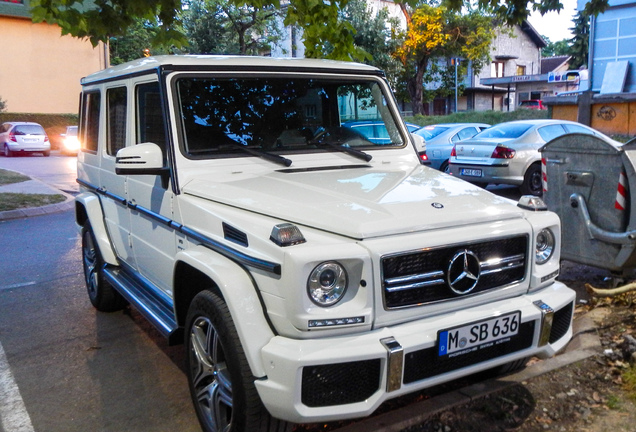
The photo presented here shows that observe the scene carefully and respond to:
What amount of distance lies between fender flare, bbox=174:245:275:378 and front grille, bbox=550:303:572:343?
60.3 inches

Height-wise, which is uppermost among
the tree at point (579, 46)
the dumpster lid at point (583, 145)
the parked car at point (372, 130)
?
the tree at point (579, 46)

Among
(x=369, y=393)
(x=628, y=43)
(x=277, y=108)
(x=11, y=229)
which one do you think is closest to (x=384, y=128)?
(x=277, y=108)

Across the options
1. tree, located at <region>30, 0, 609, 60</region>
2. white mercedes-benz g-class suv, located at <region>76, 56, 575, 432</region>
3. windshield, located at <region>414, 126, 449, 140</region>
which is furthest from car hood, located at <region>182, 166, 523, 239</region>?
windshield, located at <region>414, 126, 449, 140</region>

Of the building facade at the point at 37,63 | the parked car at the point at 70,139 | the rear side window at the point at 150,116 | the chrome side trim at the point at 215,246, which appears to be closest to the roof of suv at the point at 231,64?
the rear side window at the point at 150,116

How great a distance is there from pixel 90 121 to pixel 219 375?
340 cm

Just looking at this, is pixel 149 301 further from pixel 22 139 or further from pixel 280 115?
pixel 22 139

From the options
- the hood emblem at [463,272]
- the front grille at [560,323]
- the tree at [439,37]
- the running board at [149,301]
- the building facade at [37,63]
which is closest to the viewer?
the hood emblem at [463,272]

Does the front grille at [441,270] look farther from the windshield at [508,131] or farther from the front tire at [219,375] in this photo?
the windshield at [508,131]

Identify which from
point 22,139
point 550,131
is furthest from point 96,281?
point 22,139

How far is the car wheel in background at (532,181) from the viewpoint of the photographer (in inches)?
470

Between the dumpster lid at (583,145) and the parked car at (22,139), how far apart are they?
2685cm

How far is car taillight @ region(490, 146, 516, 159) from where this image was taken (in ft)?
39.0

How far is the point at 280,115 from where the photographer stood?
4.18 meters

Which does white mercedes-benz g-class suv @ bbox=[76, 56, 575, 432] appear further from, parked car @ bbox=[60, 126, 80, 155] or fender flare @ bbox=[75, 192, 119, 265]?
parked car @ bbox=[60, 126, 80, 155]
